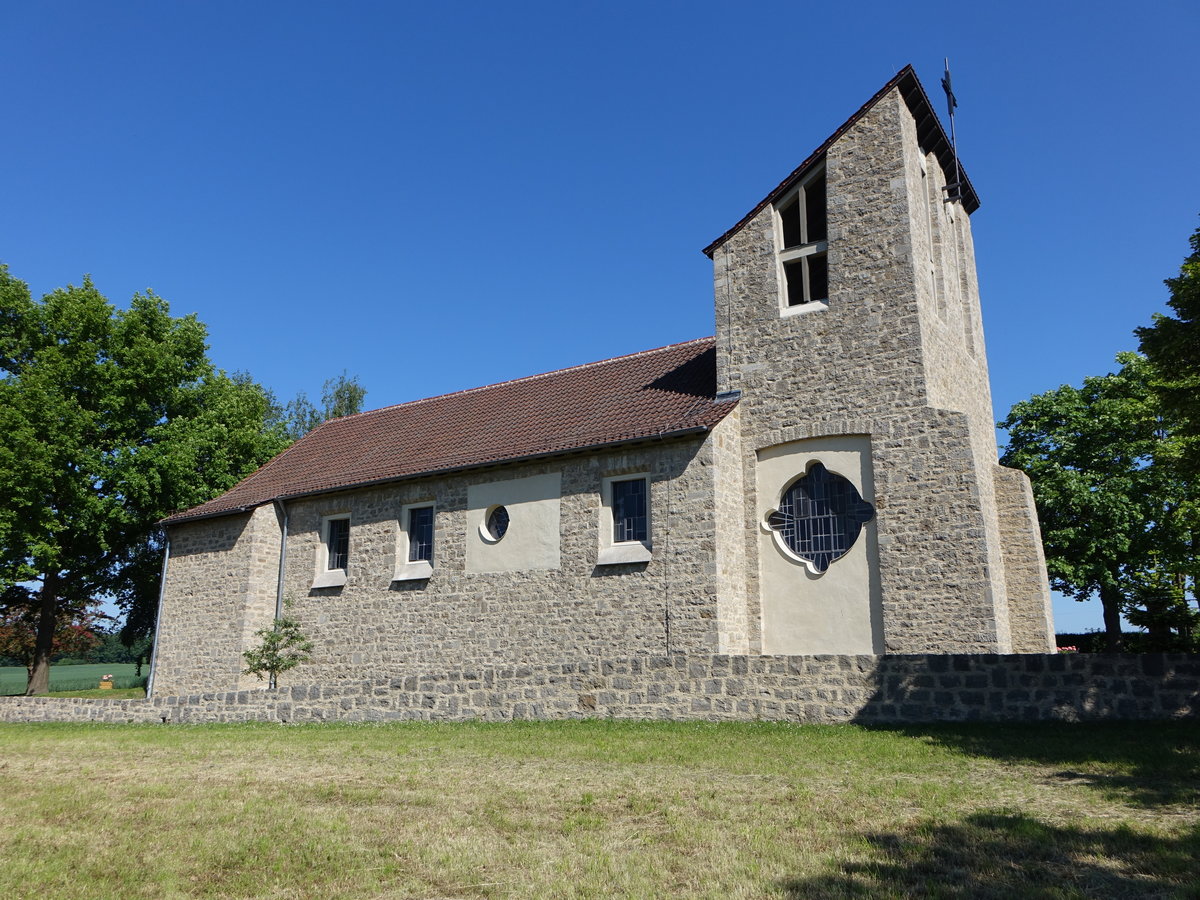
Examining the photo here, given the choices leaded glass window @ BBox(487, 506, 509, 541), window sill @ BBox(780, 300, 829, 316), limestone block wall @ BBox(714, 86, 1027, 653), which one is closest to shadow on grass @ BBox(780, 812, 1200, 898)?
limestone block wall @ BBox(714, 86, 1027, 653)

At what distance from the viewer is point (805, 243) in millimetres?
18344

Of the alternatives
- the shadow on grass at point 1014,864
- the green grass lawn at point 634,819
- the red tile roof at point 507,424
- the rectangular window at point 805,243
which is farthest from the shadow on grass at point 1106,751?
the rectangular window at point 805,243

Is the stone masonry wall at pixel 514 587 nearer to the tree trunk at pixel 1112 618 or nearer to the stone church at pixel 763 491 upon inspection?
the stone church at pixel 763 491

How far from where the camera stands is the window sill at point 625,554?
17.1 m

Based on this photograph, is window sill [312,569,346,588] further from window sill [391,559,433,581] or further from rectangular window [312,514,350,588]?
window sill [391,559,433,581]

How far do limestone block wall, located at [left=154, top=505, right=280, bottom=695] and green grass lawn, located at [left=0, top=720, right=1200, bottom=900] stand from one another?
1098cm

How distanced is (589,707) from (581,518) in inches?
176

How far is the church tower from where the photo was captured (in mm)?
15414

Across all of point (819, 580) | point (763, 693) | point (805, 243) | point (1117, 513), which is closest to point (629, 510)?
point (819, 580)

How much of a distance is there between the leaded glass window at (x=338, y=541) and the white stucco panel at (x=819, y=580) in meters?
10.5

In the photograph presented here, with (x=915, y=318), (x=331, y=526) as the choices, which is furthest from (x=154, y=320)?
(x=915, y=318)

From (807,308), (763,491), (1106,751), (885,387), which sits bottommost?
(1106,751)

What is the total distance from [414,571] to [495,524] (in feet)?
7.65

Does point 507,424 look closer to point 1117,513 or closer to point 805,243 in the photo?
point 805,243
